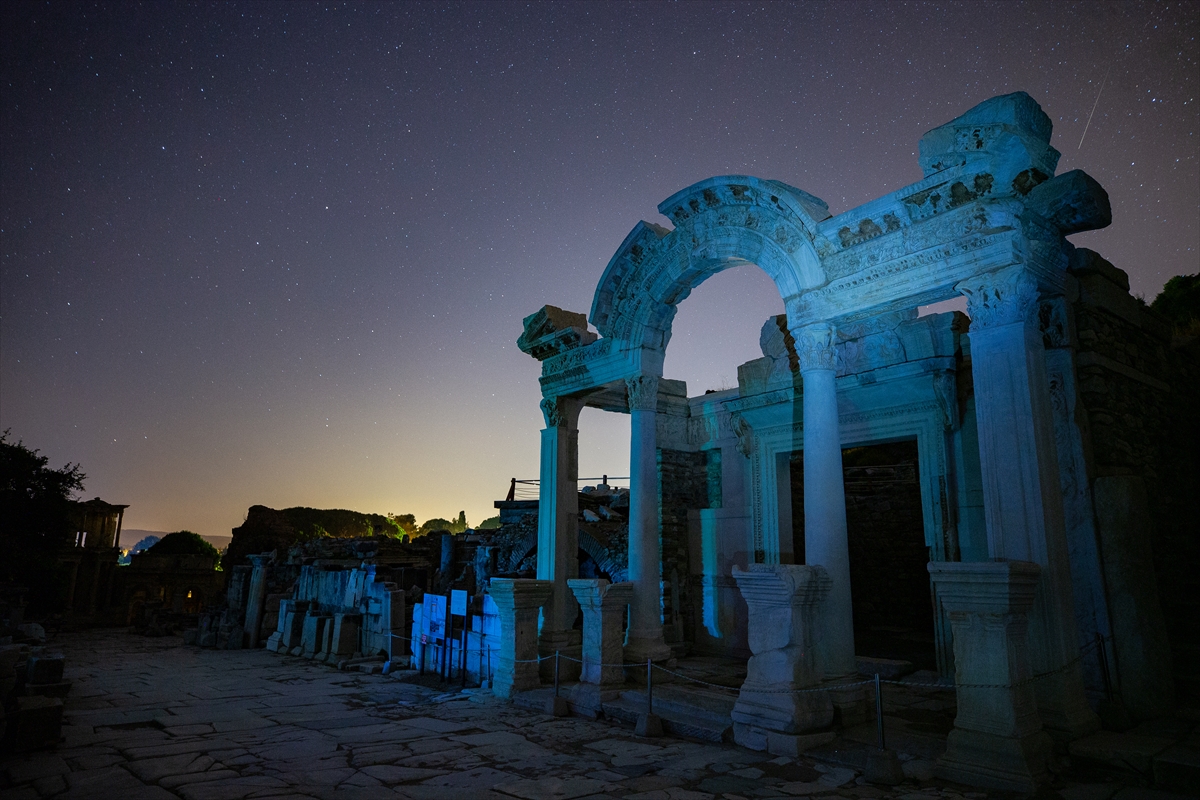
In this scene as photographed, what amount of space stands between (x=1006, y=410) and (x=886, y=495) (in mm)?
10168

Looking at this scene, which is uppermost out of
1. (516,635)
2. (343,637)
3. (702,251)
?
(702,251)

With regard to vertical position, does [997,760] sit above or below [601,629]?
below

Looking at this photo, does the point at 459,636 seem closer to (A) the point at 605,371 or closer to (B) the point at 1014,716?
(A) the point at 605,371

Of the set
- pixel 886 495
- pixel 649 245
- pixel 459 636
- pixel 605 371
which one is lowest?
pixel 459 636

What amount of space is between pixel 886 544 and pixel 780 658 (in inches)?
405

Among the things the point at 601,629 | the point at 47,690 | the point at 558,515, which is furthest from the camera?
the point at 558,515

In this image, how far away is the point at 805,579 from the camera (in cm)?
653

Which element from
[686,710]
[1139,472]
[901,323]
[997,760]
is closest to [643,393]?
[901,323]

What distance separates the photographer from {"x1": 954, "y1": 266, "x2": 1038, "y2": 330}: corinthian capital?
247 inches

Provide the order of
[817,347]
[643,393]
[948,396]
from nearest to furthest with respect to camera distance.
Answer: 1. [817,347]
2. [948,396]
3. [643,393]

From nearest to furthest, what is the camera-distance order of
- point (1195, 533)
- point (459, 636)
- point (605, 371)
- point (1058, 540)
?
1. point (1058, 540)
2. point (1195, 533)
3. point (605, 371)
4. point (459, 636)

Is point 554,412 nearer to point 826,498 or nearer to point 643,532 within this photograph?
point 643,532

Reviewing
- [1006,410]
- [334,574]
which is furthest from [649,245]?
[334,574]

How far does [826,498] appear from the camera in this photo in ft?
23.6
